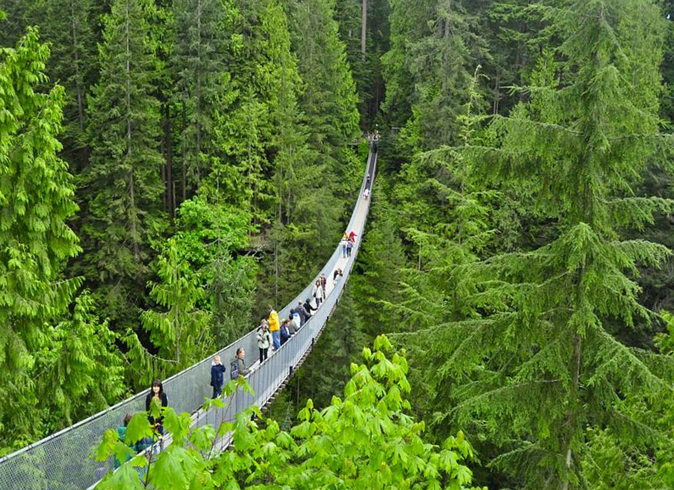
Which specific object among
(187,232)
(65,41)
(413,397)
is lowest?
(413,397)

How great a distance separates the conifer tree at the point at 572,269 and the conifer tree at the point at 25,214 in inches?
179

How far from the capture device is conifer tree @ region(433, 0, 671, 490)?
5.64m

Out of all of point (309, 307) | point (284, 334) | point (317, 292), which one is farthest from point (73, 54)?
point (284, 334)

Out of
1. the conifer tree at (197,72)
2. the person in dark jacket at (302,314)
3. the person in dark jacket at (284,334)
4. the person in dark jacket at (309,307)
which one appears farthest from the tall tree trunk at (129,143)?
the person in dark jacket at (284,334)

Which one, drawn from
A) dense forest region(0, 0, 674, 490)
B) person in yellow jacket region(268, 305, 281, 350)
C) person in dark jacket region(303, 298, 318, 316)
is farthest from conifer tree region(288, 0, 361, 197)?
person in yellow jacket region(268, 305, 281, 350)

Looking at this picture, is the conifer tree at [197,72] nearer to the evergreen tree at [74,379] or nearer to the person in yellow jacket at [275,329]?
the person in yellow jacket at [275,329]

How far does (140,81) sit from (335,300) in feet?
30.2

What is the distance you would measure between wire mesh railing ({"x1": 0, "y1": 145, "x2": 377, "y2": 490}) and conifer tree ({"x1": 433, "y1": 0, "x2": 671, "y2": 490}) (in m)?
2.57

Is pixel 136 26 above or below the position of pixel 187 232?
above

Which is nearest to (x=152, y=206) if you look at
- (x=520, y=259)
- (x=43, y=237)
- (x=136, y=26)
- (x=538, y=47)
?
(x=136, y=26)

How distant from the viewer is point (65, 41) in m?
22.1

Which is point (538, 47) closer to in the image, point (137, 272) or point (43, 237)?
point (137, 272)

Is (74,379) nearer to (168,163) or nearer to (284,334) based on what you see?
(284,334)

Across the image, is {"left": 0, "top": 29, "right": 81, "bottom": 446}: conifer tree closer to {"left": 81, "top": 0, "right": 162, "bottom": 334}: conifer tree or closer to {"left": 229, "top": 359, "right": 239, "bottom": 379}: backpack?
{"left": 229, "top": 359, "right": 239, "bottom": 379}: backpack
